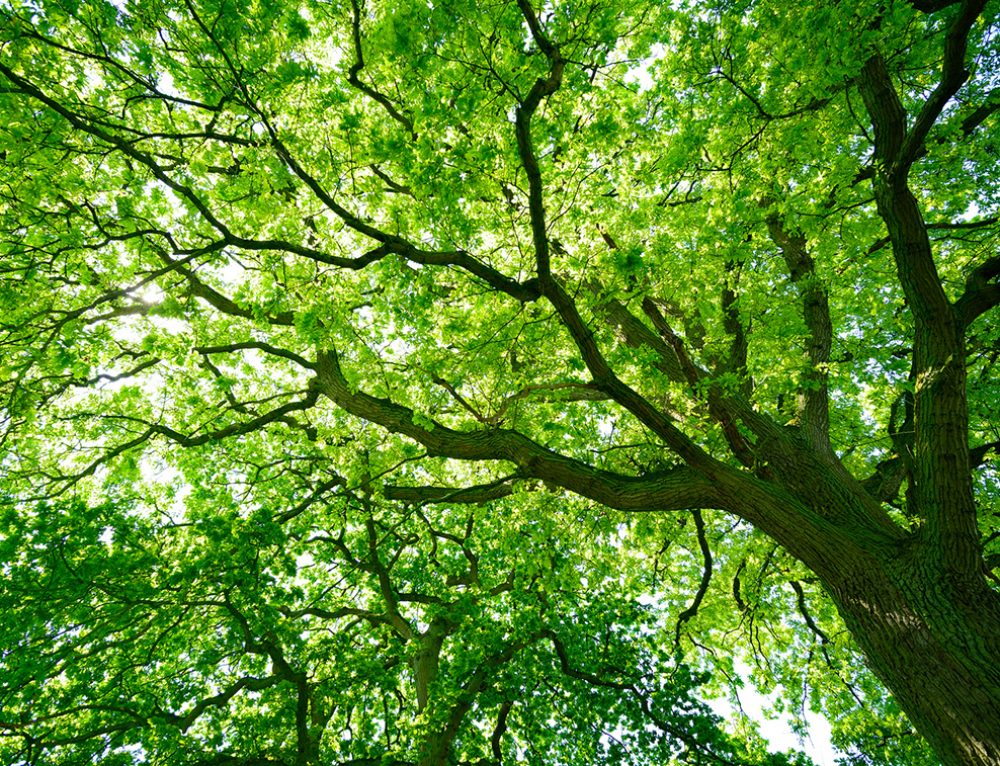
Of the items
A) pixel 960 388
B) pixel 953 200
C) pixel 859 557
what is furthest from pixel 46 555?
pixel 953 200

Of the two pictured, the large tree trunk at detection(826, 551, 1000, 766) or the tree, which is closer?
the large tree trunk at detection(826, 551, 1000, 766)

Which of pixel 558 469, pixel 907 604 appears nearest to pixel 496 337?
pixel 558 469

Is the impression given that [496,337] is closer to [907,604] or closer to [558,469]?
[558,469]

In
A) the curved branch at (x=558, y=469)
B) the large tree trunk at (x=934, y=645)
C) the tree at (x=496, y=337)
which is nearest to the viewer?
the large tree trunk at (x=934, y=645)

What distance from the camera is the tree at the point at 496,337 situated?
16.0 ft

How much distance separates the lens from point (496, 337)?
608 cm

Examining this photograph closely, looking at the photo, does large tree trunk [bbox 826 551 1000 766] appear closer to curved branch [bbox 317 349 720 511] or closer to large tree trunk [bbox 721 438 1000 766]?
large tree trunk [bbox 721 438 1000 766]

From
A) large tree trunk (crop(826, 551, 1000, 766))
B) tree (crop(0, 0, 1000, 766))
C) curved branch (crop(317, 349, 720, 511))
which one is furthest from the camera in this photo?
curved branch (crop(317, 349, 720, 511))

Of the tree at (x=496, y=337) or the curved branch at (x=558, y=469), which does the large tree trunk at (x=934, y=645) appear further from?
the curved branch at (x=558, y=469)

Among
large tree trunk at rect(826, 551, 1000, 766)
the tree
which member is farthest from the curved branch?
large tree trunk at rect(826, 551, 1000, 766)

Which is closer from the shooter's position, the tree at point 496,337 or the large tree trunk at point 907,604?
the large tree trunk at point 907,604

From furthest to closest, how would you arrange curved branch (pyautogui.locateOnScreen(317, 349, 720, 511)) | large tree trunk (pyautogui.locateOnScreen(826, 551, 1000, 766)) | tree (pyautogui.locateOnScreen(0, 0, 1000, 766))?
curved branch (pyautogui.locateOnScreen(317, 349, 720, 511)), tree (pyautogui.locateOnScreen(0, 0, 1000, 766)), large tree trunk (pyautogui.locateOnScreen(826, 551, 1000, 766))

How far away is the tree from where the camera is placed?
486 centimetres

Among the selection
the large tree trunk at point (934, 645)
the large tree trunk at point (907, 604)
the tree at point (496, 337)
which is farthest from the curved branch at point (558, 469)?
the large tree trunk at point (934, 645)
